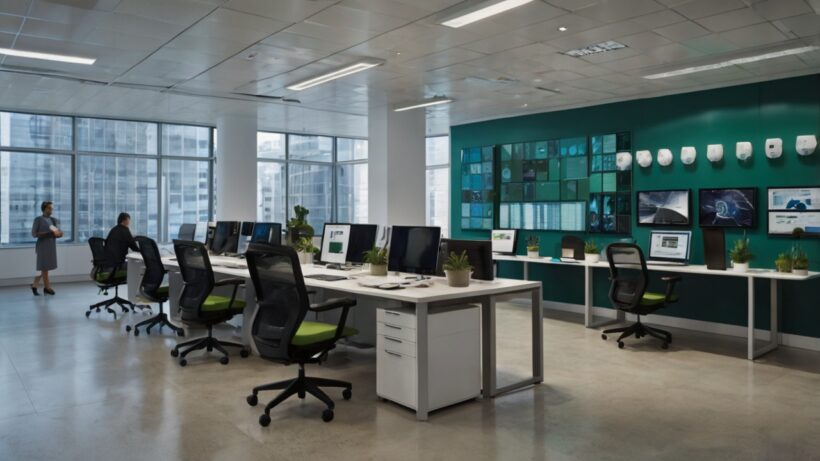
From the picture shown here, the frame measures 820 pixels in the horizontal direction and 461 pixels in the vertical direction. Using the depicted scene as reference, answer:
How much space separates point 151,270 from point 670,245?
6.01 meters

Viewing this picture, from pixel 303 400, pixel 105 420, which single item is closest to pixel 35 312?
pixel 105 420

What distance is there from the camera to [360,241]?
5.82m

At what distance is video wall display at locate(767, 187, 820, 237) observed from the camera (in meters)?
6.43

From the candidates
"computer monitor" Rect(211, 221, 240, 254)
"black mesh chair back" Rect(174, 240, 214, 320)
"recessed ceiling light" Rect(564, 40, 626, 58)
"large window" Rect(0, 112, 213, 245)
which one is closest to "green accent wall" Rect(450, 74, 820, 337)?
"recessed ceiling light" Rect(564, 40, 626, 58)

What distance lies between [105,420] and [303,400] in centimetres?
131

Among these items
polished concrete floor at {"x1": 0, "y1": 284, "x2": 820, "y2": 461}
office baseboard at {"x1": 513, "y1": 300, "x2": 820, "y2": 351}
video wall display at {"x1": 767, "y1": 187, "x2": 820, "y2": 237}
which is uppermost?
video wall display at {"x1": 767, "y1": 187, "x2": 820, "y2": 237}

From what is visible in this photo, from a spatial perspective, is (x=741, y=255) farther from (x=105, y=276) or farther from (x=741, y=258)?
(x=105, y=276)

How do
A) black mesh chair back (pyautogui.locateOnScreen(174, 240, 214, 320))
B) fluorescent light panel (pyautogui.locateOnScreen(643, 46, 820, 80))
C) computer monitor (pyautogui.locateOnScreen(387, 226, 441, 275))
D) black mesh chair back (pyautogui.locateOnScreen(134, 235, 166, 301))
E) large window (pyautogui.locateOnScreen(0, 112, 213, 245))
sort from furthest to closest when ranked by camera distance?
large window (pyautogui.locateOnScreen(0, 112, 213, 245)) → black mesh chair back (pyautogui.locateOnScreen(134, 235, 166, 301)) → fluorescent light panel (pyautogui.locateOnScreen(643, 46, 820, 80)) → black mesh chair back (pyautogui.locateOnScreen(174, 240, 214, 320)) → computer monitor (pyautogui.locateOnScreen(387, 226, 441, 275))

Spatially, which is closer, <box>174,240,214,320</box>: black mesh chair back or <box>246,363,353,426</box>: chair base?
<box>246,363,353,426</box>: chair base

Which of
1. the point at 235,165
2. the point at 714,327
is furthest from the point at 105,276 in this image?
the point at 714,327

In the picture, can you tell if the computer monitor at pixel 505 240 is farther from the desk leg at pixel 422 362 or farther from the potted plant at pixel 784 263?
the desk leg at pixel 422 362

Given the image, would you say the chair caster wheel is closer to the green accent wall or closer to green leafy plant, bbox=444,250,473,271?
green leafy plant, bbox=444,250,473,271

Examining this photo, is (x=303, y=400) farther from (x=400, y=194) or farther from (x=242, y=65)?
(x=400, y=194)

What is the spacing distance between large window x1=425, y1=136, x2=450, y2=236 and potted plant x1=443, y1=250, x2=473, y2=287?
783 centimetres
